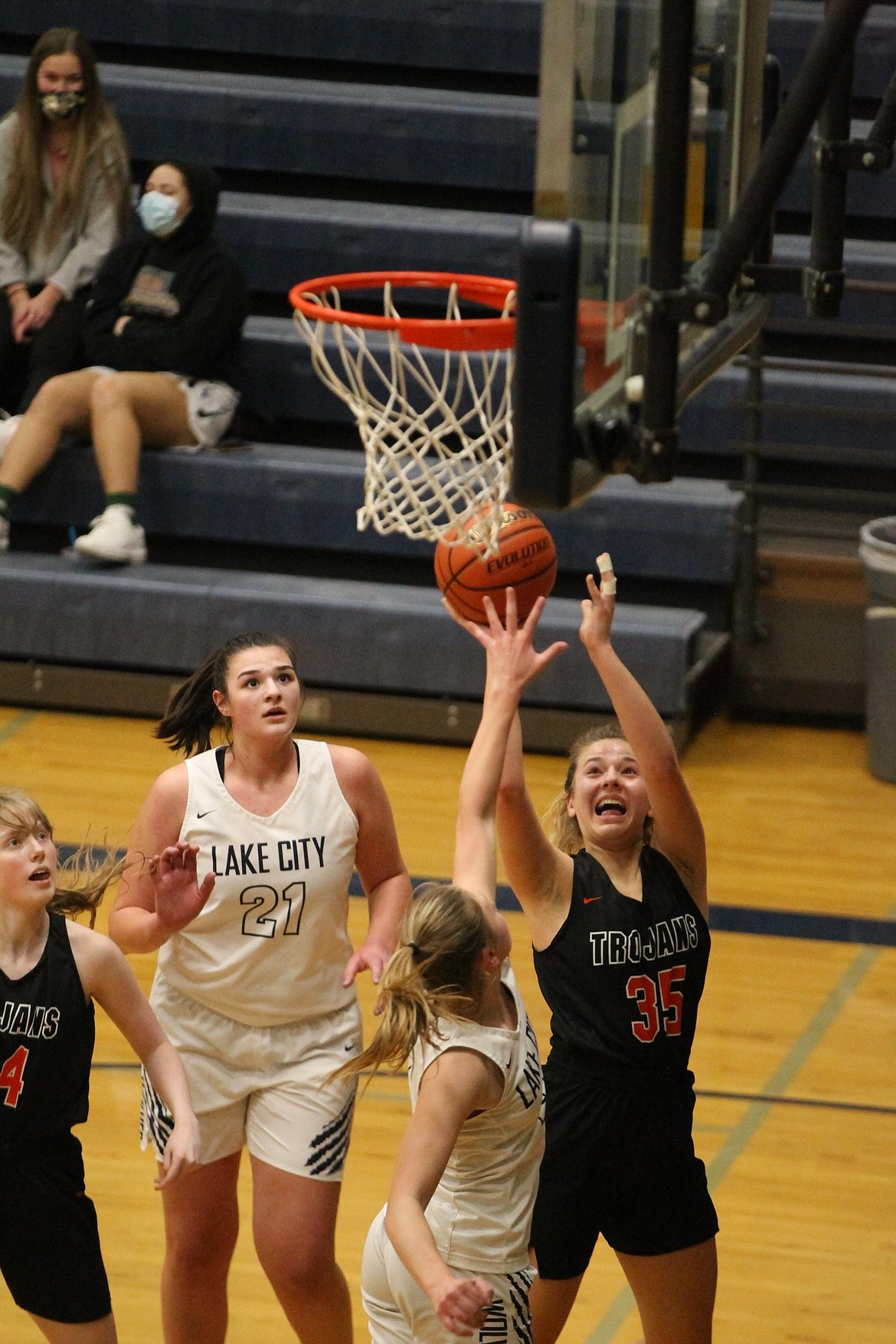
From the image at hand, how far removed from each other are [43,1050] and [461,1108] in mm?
893

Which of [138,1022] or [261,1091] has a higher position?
→ [138,1022]

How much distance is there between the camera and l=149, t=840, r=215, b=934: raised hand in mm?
3801

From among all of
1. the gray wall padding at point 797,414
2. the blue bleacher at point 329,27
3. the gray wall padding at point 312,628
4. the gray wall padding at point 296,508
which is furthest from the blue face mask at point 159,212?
the gray wall padding at point 797,414

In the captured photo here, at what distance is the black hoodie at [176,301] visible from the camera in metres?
8.43

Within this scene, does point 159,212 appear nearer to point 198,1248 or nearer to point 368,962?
point 368,962

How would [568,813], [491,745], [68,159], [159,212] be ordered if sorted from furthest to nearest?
[68,159] → [159,212] → [568,813] → [491,745]

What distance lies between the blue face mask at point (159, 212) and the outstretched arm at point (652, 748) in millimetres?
5108

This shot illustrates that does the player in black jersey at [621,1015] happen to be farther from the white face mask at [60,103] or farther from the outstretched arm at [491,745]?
the white face mask at [60,103]

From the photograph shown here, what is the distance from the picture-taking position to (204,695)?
4.25 meters

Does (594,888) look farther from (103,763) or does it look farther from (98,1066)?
(103,763)

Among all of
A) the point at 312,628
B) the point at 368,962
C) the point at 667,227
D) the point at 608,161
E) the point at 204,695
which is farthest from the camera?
the point at 312,628

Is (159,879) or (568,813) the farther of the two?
(568,813)

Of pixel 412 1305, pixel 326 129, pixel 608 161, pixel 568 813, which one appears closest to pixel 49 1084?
pixel 412 1305

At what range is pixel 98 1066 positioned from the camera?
561 cm
